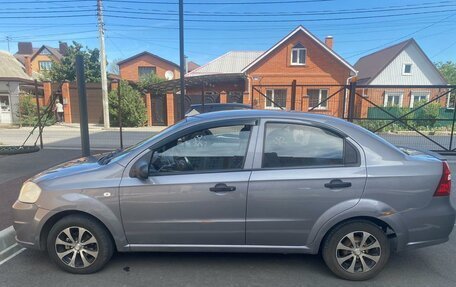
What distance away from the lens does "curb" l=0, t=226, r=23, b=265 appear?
3450 mm

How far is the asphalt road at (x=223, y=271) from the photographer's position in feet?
9.71

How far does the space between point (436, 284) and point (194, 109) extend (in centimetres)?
957

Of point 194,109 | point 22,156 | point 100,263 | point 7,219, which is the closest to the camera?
point 100,263

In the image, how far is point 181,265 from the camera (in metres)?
3.25

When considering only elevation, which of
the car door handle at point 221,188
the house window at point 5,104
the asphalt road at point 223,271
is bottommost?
the asphalt road at point 223,271

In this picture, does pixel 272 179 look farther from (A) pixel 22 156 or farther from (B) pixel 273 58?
(B) pixel 273 58

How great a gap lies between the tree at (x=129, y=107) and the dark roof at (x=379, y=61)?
21.9 meters

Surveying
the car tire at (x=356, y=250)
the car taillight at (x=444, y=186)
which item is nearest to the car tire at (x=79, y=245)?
the car tire at (x=356, y=250)

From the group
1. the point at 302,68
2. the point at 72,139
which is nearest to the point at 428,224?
the point at 72,139

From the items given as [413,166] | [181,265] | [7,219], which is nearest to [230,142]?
[181,265]

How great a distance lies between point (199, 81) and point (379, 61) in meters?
19.9

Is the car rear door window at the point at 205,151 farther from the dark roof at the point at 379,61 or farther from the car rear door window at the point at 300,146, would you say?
the dark roof at the point at 379,61

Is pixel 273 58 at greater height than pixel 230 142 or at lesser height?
greater

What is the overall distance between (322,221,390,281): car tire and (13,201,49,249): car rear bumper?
2.80 meters
